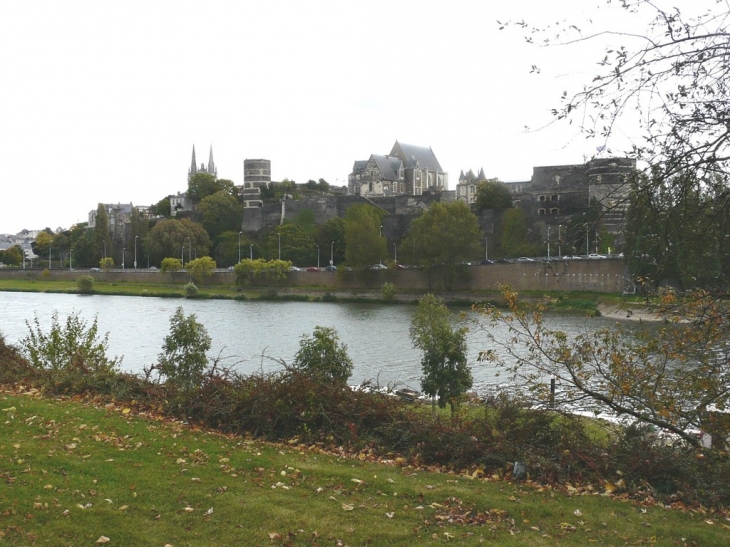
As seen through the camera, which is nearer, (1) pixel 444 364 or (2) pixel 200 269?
(1) pixel 444 364

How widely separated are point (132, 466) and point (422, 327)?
9020mm

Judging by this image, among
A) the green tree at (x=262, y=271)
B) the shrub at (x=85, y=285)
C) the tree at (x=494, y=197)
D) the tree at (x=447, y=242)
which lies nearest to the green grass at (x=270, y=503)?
the tree at (x=447, y=242)

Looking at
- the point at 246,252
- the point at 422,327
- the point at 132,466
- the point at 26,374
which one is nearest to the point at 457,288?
the point at 246,252

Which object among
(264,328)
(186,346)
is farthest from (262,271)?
(186,346)

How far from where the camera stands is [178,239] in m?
69.2

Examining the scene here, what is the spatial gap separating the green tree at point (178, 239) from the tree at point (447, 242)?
1062 inches

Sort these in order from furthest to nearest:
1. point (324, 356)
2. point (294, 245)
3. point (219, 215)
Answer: point (219, 215) → point (294, 245) → point (324, 356)

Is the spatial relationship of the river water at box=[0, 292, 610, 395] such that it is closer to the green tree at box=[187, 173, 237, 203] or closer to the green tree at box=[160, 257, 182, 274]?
the green tree at box=[160, 257, 182, 274]

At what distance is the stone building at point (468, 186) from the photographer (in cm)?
7931

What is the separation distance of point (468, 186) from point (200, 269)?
1370 inches

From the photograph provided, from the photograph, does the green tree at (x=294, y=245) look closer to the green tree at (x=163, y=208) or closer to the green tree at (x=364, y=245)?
the green tree at (x=364, y=245)

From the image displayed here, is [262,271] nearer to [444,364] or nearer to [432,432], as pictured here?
[444,364]

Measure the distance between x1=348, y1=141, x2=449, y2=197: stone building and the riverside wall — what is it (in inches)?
1020

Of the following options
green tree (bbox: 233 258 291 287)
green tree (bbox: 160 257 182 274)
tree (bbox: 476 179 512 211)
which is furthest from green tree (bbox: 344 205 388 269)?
green tree (bbox: 160 257 182 274)
